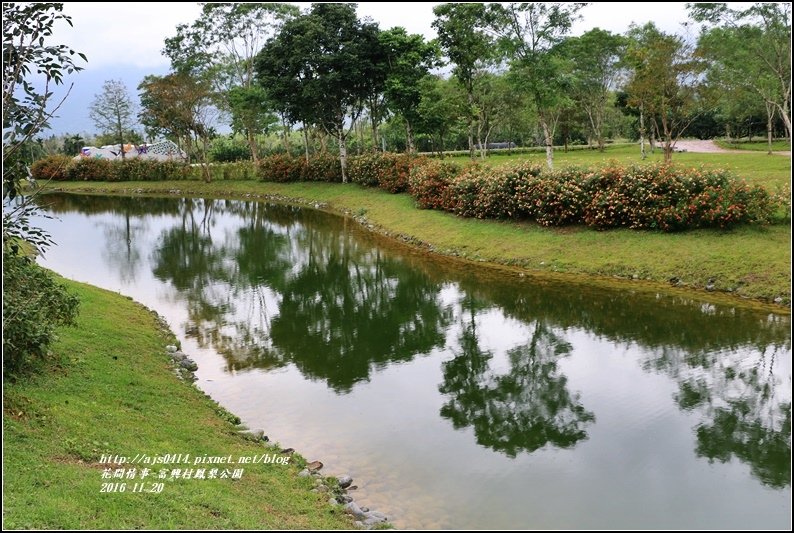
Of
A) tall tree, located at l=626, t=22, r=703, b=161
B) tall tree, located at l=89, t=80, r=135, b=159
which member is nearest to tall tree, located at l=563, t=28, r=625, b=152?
tall tree, located at l=626, t=22, r=703, b=161

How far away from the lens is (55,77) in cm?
759

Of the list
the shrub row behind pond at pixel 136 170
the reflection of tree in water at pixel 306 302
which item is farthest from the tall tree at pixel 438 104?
the shrub row behind pond at pixel 136 170

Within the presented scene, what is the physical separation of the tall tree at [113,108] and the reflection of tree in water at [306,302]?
43.8 m

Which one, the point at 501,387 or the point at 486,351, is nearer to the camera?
the point at 501,387

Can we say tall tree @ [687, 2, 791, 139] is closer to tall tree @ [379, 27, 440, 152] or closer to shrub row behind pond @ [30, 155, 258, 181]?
tall tree @ [379, 27, 440, 152]

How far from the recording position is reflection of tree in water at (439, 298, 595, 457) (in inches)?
372

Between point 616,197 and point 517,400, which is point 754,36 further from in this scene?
point 517,400

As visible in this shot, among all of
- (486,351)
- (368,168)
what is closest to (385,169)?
(368,168)

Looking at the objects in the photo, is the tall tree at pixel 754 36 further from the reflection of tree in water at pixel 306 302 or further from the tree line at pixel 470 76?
the reflection of tree in water at pixel 306 302

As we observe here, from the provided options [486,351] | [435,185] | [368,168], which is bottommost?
[486,351]

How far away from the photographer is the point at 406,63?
37719 millimetres

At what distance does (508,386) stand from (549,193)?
38.3 ft

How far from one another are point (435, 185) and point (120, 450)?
75.6 feet

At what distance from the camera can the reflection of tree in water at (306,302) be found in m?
13.6
